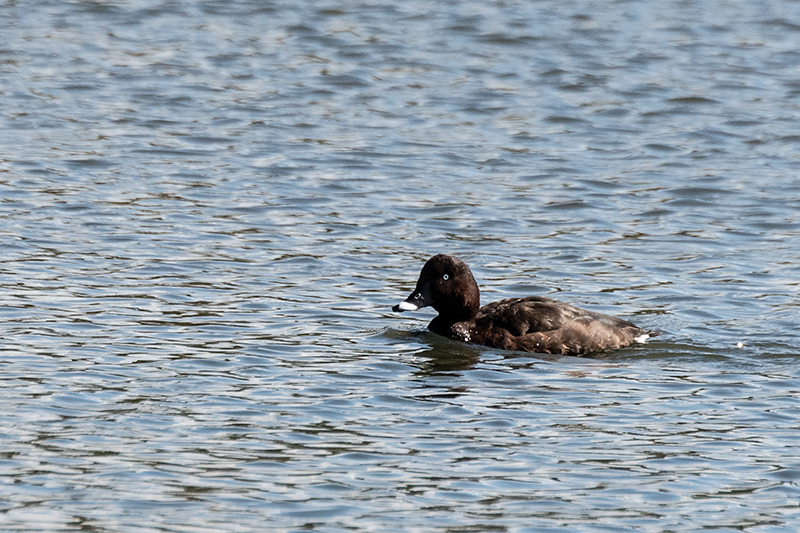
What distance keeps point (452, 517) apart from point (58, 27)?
20322 mm

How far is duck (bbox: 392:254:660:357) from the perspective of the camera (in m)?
11.7

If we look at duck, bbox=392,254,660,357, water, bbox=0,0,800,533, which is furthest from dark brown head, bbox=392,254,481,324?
water, bbox=0,0,800,533

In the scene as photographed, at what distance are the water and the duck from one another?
0.76 feet

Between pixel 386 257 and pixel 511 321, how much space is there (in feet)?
9.46

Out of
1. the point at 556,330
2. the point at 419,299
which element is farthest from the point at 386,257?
the point at 556,330

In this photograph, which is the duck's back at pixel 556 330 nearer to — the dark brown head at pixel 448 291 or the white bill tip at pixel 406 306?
the dark brown head at pixel 448 291

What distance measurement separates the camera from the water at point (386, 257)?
814 centimetres

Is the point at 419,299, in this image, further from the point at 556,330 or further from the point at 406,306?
the point at 556,330

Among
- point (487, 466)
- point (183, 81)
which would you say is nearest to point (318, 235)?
point (487, 466)

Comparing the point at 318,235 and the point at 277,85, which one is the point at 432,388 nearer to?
the point at 318,235

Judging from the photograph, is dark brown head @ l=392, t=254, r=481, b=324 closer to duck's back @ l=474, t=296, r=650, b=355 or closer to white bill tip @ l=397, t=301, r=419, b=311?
white bill tip @ l=397, t=301, r=419, b=311

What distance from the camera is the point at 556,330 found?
1175 centimetres

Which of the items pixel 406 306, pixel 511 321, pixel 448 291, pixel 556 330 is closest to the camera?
pixel 556 330

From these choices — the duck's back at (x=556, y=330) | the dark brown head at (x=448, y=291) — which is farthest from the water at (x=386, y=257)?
the dark brown head at (x=448, y=291)
